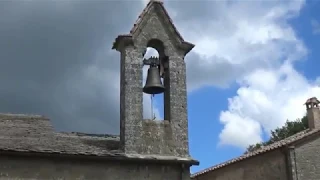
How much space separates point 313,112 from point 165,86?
1350 cm

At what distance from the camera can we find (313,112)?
24.0 m

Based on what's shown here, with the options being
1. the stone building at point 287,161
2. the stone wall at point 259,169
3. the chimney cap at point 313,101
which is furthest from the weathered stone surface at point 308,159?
the chimney cap at point 313,101

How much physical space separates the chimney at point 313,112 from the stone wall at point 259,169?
10.6ft

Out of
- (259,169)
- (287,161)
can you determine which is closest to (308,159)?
(287,161)

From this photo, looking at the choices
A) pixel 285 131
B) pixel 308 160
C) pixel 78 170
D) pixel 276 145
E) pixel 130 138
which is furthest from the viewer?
pixel 285 131

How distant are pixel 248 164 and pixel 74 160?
13.4 meters

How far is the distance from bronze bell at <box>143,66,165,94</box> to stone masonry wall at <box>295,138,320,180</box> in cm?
1069

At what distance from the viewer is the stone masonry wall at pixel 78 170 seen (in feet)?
35.5

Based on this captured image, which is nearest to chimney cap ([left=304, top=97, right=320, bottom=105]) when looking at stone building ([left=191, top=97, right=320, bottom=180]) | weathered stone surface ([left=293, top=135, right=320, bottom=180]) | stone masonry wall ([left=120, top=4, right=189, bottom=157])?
stone building ([left=191, top=97, right=320, bottom=180])

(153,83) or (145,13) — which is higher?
(145,13)

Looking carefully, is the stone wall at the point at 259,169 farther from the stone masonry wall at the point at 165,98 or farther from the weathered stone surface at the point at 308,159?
the stone masonry wall at the point at 165,98

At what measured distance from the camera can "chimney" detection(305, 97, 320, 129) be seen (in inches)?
933

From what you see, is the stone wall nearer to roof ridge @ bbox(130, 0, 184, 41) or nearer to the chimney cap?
the chimney cap

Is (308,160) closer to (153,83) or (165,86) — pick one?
(165,86)
